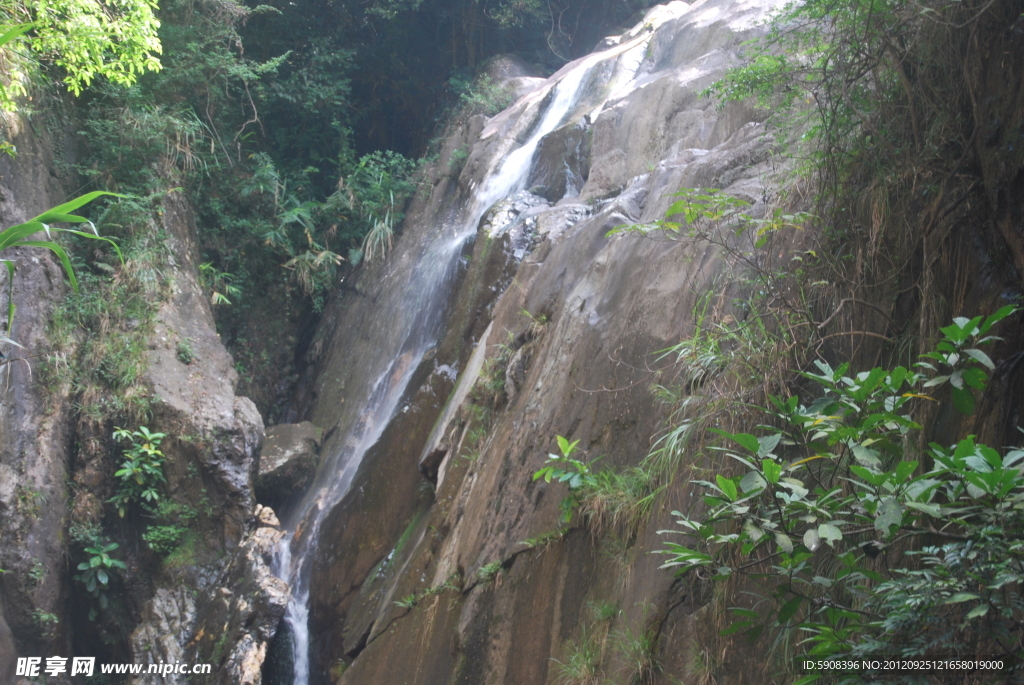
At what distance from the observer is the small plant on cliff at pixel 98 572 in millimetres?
7320

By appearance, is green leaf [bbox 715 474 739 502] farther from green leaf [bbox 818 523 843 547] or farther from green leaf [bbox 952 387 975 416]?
green leaf [bbox 952 387 975 416]

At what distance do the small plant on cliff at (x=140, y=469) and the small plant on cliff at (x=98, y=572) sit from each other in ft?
1.49

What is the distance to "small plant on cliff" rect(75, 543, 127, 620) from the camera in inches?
288

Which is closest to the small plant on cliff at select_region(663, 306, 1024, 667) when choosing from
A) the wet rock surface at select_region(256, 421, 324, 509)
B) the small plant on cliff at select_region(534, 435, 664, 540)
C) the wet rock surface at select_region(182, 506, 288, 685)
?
the small plant on cliff at select_region(534, 435, 664, 540)

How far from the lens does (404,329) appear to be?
377 inches

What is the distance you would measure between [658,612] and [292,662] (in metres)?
5.31

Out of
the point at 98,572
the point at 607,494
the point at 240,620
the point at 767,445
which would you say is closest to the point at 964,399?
the point at 767,445

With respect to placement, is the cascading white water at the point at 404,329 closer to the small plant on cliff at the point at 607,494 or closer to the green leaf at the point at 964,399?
the small plant on cliff at the point at 607,494

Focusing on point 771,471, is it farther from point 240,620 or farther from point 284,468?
point 284,468

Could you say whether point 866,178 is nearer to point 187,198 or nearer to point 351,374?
point 351,374

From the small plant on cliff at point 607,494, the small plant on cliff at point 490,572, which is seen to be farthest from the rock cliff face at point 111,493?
the small plant on cliff at point 607,494

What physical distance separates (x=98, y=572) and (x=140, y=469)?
44.7 inches

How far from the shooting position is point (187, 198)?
10.6 meters

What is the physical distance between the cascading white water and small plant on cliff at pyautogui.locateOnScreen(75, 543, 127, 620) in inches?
68.1
